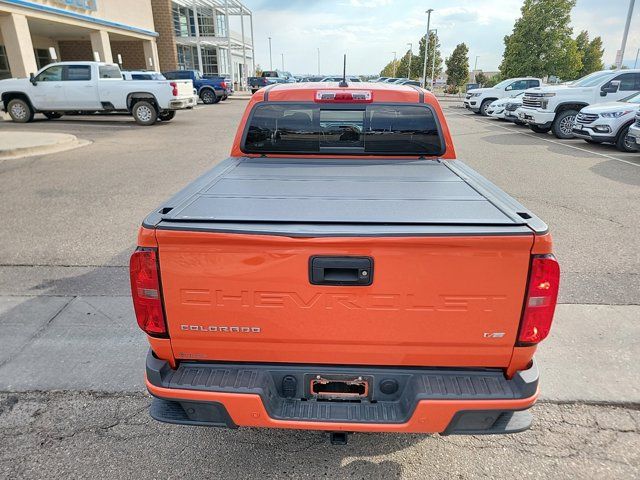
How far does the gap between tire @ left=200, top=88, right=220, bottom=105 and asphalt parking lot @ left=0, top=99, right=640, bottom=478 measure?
23.7 meters

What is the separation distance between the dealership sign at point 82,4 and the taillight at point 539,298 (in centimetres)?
2756

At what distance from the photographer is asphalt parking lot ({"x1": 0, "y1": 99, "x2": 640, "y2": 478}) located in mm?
2469

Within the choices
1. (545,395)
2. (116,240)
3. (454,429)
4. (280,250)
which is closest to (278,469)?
(454,429)

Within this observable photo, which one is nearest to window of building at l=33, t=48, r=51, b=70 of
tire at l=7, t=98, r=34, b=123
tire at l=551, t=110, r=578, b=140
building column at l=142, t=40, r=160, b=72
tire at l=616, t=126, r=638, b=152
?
building column at l=142, t=40, r=160, b=72

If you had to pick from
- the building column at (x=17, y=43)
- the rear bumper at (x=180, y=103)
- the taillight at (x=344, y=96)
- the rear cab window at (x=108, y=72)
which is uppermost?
the building column at (x=17, y=43)

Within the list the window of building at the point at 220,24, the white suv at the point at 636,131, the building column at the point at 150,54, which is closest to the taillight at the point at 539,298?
the white suv at the point at 636,131

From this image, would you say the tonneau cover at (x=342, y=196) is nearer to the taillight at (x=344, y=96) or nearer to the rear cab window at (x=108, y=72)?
the taillight at (x=344, y=96)

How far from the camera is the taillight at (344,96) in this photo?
3631 mm

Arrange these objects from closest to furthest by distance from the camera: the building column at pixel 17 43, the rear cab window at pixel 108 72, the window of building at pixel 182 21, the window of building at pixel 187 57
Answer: the rear cab window at pixel 108 72, the building column at pixel 17 43, the window of building at pixel 182 21, the window of building at pixel 187 57

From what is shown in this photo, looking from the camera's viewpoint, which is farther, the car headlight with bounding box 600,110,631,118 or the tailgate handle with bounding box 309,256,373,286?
the car headlight with bounding box 600,110,631,118

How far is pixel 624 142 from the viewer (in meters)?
12.1

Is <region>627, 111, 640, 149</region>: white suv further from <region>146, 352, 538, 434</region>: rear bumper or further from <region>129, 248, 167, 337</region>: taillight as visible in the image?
<region>129, 248, 167, 337</region>: taillight

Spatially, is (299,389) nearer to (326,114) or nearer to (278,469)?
(278,469)

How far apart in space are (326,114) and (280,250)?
2178 mm
